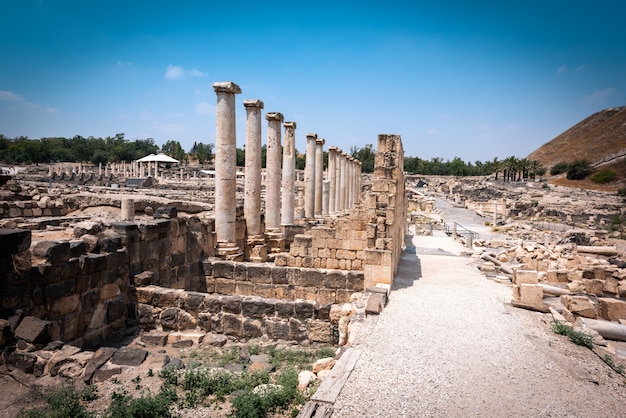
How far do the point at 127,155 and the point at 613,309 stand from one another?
272 ft

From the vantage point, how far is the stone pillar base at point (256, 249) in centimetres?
1298

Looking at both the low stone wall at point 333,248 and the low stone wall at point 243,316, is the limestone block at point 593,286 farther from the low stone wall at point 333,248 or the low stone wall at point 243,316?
the low stone wall at point 243,316

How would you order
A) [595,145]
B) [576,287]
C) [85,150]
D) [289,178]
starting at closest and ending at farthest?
1. [576,287]
2. [289,178]
3. [85,150]
4. [595,145]

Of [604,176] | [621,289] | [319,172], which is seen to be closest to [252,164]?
[319,172]

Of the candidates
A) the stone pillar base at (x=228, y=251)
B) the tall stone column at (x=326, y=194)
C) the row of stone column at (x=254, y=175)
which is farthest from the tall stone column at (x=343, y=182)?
the stone pillar base at (x=228, y=251)

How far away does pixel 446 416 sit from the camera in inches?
166

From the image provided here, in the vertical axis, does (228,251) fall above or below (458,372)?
above

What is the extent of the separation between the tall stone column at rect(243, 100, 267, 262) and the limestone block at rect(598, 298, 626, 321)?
8838 mm

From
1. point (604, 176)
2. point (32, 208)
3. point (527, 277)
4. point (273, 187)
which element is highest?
point (604, 176)

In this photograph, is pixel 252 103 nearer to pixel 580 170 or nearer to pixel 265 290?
pixel 265 290

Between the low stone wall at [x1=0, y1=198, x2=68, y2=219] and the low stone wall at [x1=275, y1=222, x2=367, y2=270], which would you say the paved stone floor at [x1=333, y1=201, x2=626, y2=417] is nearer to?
the low stone wall at [x1=275, y1=222, x2=367, y2=270]

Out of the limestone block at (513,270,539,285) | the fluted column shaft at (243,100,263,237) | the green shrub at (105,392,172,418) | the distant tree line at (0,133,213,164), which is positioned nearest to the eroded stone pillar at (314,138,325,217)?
the fluted column shaft at (243,100,263,237)

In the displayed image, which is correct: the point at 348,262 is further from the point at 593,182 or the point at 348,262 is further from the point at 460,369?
the point at 593,182

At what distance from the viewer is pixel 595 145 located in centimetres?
9675
